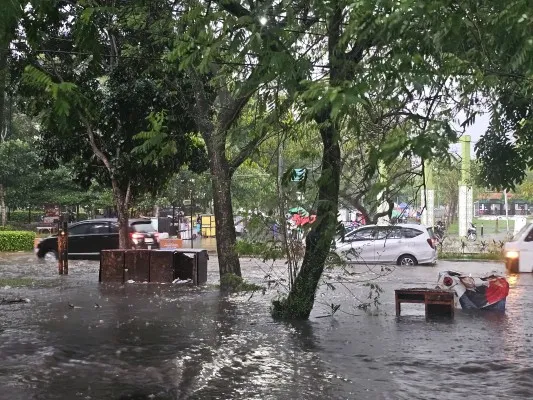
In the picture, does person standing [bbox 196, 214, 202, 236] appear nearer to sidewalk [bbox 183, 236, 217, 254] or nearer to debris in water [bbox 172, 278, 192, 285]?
sidewalk [bbox 183, 236, 217, 254]

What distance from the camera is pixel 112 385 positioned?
262 inches

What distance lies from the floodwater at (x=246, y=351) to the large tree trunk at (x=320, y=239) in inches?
14.0

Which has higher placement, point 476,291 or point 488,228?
point 488,228

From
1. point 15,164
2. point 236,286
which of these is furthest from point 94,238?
point 15,164

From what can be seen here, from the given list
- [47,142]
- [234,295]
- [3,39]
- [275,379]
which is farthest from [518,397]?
[47,142]

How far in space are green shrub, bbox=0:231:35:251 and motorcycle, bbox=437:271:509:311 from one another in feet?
68.4

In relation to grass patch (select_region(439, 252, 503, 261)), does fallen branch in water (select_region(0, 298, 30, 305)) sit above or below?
below

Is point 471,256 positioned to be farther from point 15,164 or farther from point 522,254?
point 15,164

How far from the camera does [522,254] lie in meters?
18.5

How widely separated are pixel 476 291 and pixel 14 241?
21.4 m

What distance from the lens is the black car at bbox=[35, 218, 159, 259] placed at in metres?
22.8

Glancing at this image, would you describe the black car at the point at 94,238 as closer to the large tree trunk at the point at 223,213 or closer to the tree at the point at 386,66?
the large tree trunk at the point at 223,213

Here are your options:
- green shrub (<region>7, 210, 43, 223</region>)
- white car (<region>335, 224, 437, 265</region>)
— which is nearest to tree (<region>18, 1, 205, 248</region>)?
white car (<region>335, 224, 437, 265</region>)

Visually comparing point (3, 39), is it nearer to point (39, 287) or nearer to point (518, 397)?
point (518, 397)
